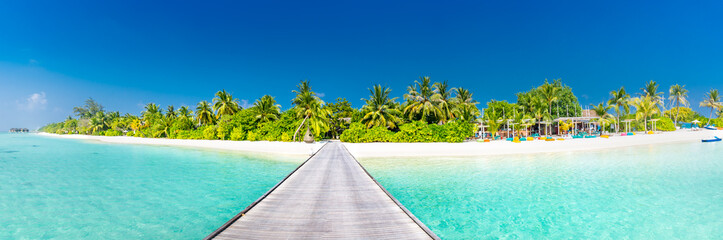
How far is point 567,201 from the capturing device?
28.0 feet

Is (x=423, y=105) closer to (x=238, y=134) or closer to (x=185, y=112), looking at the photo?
(x=238, y=134)

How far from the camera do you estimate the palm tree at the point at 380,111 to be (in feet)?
90.7

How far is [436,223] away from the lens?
272 inches

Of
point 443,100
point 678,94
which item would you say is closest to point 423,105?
point 443,100

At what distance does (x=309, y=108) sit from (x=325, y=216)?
25.0 m

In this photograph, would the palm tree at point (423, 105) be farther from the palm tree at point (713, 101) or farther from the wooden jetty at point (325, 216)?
the palm tree at point (713, 101)

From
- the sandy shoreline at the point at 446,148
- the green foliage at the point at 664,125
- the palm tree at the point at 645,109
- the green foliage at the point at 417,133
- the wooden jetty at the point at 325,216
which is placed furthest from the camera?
the green foliage at the point at 664,125

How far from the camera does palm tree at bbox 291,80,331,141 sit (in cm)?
2944

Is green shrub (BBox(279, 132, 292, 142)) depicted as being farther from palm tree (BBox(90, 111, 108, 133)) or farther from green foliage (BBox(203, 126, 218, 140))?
palm tree (BBox(90, 111, 108, 133))

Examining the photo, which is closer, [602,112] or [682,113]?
[602,112]

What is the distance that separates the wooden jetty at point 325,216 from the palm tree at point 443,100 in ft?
72.7

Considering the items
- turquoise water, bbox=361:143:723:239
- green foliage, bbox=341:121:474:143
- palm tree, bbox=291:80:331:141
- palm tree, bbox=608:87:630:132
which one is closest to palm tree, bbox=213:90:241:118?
palm tree, bbox=291:80:331:141

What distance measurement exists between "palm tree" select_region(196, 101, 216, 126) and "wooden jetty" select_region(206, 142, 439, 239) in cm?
3888

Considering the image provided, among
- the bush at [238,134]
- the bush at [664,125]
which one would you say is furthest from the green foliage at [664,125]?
the bush at [238,134]
